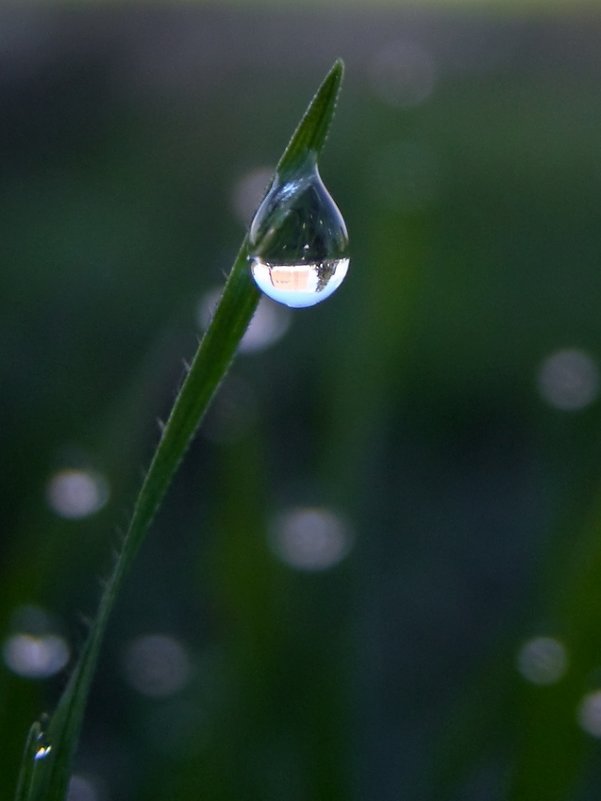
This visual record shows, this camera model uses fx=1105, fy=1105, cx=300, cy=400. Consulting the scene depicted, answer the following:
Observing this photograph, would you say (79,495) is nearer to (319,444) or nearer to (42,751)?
(319,444)

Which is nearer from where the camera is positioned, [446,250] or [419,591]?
[419,591]

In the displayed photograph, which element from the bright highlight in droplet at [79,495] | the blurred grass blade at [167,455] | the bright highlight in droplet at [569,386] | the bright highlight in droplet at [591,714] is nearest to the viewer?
the blurred grass blade at [167,455]

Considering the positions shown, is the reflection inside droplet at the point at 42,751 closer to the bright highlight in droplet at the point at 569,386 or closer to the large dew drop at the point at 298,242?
the large dew drop at the point at 298,242

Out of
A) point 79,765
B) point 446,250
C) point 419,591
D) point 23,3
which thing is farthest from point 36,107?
point 79,765

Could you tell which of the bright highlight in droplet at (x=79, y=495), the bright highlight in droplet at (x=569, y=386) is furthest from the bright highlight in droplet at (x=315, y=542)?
the bright highlight in droplet at (x=569, y=386)

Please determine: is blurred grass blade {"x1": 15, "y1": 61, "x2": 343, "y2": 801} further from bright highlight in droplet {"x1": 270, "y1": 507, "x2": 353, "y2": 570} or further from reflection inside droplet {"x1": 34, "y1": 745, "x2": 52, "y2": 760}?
bright highlight in droplet {"x1": 270, "y1": 507, "x2": 353, "y2": 570}

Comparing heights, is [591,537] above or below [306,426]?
above

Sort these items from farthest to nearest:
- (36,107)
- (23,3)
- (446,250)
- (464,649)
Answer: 1. (23,3)
2. (36,107)
3. (446,250)
4. (464,649)

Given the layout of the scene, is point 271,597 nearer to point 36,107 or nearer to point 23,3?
point 36,107
